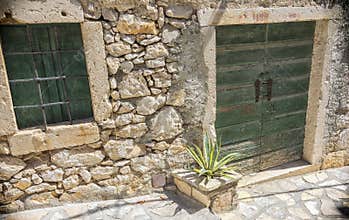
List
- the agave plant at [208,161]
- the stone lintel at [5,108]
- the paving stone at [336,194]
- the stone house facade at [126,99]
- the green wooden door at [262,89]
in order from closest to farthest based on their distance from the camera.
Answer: the stone lintel at [5,108] → the stone house facade at [126,99] → the agave plant at [208,161] → the green wooden door at [262,89] → the paving stone at [336,194]

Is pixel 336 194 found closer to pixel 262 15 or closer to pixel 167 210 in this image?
pixel 167 210

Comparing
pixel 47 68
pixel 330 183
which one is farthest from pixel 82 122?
pixel 330 183

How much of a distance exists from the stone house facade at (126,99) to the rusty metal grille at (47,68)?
0.27 feet

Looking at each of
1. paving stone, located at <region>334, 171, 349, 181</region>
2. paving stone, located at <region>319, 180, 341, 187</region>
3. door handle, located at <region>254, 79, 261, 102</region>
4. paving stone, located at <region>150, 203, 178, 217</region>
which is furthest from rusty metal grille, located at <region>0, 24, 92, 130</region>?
paving stone, located at <region>334, 171, 349, 181</region>

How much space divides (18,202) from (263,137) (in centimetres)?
298

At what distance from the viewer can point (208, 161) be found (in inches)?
111

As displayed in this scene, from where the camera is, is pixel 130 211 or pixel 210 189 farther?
pixel 130 211

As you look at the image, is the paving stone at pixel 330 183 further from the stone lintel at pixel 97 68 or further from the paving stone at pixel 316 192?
the stone lintel at pixel 97 68

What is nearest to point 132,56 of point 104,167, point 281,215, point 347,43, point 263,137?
point 104,167

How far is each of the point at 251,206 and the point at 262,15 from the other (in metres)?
2.18

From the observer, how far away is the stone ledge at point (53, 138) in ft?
7.82

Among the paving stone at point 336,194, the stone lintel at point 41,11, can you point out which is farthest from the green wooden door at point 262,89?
the stone lintel at point 41,11

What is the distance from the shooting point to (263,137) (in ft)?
11.4

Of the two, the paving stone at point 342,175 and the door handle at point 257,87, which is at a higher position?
the door handle at point 257,87
